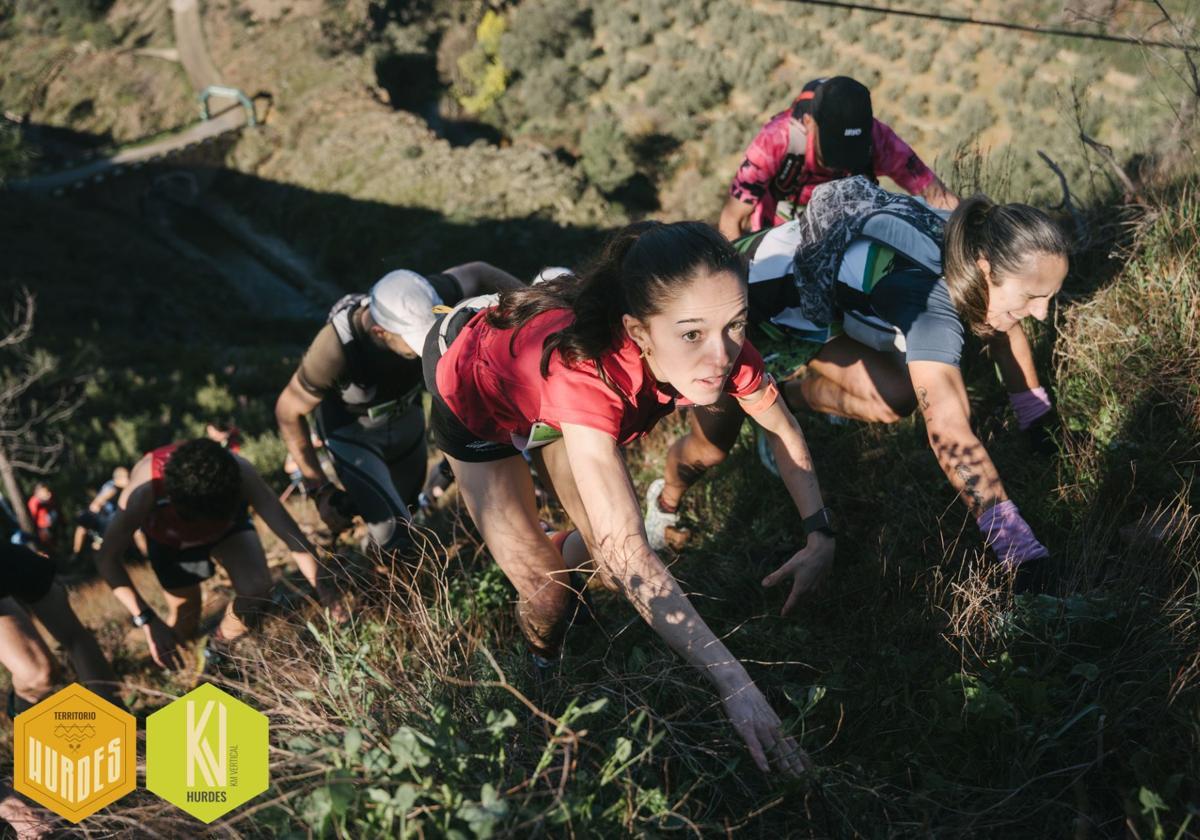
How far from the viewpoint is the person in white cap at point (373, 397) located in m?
4.19

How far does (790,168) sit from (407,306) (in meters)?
2.37

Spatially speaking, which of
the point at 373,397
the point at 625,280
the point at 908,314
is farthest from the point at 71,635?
the point at 908,314

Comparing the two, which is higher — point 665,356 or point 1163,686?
point 665,356

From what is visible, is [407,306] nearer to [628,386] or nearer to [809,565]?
[628,386]

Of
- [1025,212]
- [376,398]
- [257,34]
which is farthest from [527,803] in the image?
[257,34]

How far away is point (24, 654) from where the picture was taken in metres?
4.11

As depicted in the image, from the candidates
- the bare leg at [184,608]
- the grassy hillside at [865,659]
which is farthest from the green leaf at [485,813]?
the bare leg at [184,608]

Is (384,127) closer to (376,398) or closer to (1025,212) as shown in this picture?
(376,398)

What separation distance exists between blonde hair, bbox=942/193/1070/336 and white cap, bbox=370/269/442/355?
2277 millimetres

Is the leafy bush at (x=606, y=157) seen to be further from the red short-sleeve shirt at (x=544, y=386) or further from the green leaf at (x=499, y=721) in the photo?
the green leaf at (x=499, y=721)

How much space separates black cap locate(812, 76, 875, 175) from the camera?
4508mm

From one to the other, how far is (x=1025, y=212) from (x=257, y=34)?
4075 cm

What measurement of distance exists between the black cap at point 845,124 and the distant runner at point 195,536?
11.3 feet

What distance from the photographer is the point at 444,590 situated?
313cm
